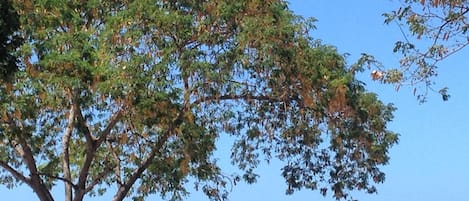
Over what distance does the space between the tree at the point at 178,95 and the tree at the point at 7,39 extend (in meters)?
2.77

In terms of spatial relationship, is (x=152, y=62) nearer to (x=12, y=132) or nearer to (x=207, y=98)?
(x=207, y=98)

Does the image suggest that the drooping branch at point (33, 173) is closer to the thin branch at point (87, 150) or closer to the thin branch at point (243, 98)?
the thin branch at point (87, 150)

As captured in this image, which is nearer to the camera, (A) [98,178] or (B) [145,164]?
(B) [145,164]

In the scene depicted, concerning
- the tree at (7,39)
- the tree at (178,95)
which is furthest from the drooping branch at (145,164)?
the tree at (7,39)

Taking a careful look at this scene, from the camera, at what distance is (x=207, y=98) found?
12.5 m

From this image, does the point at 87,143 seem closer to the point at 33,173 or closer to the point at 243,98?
the point at 33,173

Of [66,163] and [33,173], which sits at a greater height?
[66,163]

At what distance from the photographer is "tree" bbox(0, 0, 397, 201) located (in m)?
11.8

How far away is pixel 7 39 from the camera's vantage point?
8.48 metres

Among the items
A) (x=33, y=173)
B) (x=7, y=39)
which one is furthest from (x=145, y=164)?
(x=7, y=39)

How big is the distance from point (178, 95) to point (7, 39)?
3.97 metres

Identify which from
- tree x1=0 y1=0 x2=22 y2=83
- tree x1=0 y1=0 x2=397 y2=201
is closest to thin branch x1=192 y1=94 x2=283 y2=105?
tree x1=0 y1=0 x2=397 y2=201

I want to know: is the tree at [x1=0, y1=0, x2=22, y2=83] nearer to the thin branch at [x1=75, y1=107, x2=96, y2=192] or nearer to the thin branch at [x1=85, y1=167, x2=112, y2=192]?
the thin branch at [x1=75, y1=107, x2=96, y2=192]

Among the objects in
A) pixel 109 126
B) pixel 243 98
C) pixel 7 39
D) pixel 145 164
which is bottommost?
pixel 7 39
